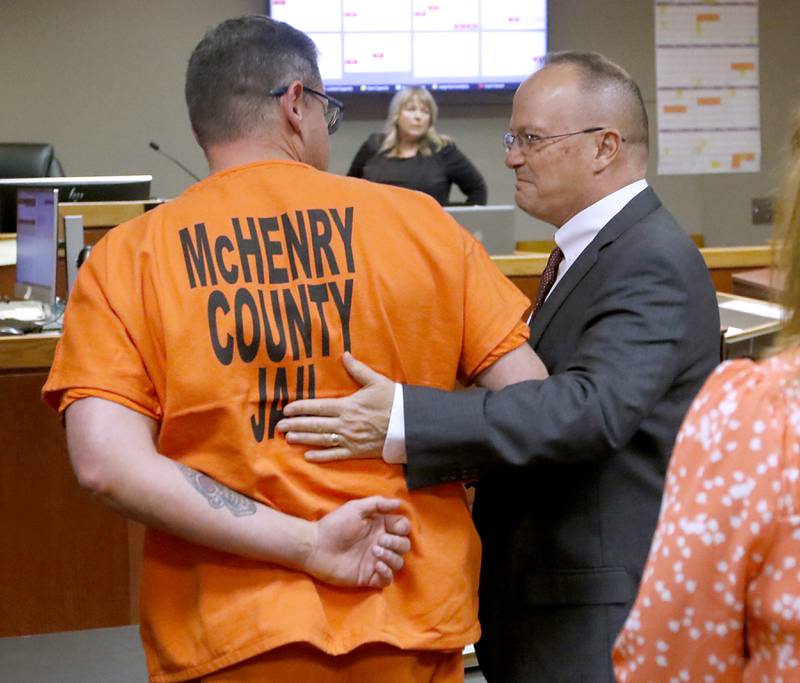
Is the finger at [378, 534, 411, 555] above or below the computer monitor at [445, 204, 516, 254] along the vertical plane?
below

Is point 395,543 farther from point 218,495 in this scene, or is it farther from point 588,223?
point 588,223

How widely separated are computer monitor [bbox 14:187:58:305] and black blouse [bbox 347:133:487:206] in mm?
2753

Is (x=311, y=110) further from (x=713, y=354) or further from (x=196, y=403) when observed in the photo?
(x=713, y=354)

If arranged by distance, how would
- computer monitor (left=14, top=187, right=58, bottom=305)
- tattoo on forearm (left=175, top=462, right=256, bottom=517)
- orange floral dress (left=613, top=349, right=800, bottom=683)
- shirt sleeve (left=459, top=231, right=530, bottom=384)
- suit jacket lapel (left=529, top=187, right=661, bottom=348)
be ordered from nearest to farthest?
orange floral dress (left=613, top=349, right=800, bottom=683) → tattoo on forearm (left=175, top=462, right=256, bottom=517) → shirt sleeve (left=459, top=231, right=530, bottom=384) → suit jacket lapel (left=529, top=187, right=661, bottom=348) → computer monitor (left=14, top=187, right=58, bottom=305)

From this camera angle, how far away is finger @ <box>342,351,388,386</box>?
1359mm

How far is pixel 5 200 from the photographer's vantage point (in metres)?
4.32

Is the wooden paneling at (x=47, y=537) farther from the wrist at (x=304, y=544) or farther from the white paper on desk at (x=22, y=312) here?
the wrist at (x=304, y=544)

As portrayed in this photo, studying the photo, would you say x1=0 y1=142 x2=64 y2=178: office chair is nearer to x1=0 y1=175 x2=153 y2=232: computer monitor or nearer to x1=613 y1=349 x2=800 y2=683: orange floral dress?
x1=0 y1=175 x2=153 y2=232: computer monitor

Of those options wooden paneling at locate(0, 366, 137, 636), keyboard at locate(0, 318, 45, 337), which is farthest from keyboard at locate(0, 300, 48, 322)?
wooden paneling at locate(0, 366, 137, 636)

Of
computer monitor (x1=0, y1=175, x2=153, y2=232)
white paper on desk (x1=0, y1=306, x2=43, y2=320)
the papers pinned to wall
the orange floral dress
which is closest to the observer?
the orange floral dress

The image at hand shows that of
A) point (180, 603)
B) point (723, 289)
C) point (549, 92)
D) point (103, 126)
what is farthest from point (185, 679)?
point (103, 126)

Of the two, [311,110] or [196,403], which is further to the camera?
[311,110]

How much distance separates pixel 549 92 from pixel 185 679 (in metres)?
0.97

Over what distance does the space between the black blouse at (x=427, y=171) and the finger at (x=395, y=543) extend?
480cm
